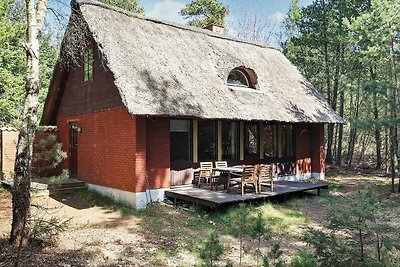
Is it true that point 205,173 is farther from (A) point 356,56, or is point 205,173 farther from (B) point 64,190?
(A) point 356,56

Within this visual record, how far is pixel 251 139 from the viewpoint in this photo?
43.3ft

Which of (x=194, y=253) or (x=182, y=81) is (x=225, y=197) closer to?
(x=194, y=253)

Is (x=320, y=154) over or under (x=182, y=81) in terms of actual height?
under

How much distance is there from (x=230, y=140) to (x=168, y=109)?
3910mm

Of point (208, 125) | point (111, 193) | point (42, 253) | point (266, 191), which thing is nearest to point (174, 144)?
point (208, 125)

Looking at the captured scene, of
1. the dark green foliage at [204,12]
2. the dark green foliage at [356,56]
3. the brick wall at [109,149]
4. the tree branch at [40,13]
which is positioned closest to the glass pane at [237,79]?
the dark green foliage at [356,56]

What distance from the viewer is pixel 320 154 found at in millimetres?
15281

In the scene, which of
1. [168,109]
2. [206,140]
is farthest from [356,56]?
[168,109]

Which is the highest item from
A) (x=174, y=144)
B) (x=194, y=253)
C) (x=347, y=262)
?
(x=174, y=144)

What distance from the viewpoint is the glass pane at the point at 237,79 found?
1277cm

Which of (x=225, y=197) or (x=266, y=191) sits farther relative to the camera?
(x=266, y=191)

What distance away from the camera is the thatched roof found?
31.4ft

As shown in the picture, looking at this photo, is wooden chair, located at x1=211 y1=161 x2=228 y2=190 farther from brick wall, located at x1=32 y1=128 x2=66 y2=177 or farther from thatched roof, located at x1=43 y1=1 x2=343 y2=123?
brick wall, located at x1=32 y1=128 x2=66 y2=177

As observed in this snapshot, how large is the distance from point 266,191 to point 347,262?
21.2 feet
